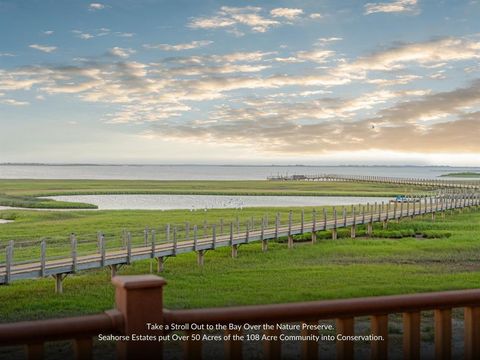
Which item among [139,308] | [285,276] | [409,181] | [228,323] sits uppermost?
[139,308]

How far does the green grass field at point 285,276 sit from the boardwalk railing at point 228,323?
42.3 feet

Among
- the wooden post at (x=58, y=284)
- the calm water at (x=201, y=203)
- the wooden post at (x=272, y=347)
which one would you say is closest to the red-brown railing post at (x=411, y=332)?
the wooden post at (x=272, y=347)

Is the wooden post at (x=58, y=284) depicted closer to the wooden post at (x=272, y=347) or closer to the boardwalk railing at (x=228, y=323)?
the boardwalk railing at (x=228, y=323)

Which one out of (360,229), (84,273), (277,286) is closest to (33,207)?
(360,229)

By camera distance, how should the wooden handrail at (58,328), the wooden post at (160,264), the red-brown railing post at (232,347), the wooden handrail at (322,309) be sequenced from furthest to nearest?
the wooden post at (160,264) → the red-brown railing post at (232,347) → the wooden handrail at (322,309) → the wooden handrail at (58,328)

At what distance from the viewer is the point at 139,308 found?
3971 mm

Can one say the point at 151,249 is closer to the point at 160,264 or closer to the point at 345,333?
the point at 160,264

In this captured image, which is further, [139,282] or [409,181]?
[409,181]

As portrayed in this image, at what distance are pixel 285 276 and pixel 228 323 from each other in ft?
60.2

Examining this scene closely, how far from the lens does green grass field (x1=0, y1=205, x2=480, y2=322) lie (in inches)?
712

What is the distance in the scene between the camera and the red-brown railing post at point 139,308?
3.95 metres

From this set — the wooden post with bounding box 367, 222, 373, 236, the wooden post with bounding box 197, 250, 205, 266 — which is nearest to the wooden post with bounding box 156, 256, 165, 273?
the wooden post with bounding box 197, 250, 205, 266

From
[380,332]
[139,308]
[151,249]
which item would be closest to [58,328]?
[139,308]

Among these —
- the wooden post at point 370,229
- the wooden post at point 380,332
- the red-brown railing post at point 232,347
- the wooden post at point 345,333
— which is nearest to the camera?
the red-brown railing post at point 232,347
